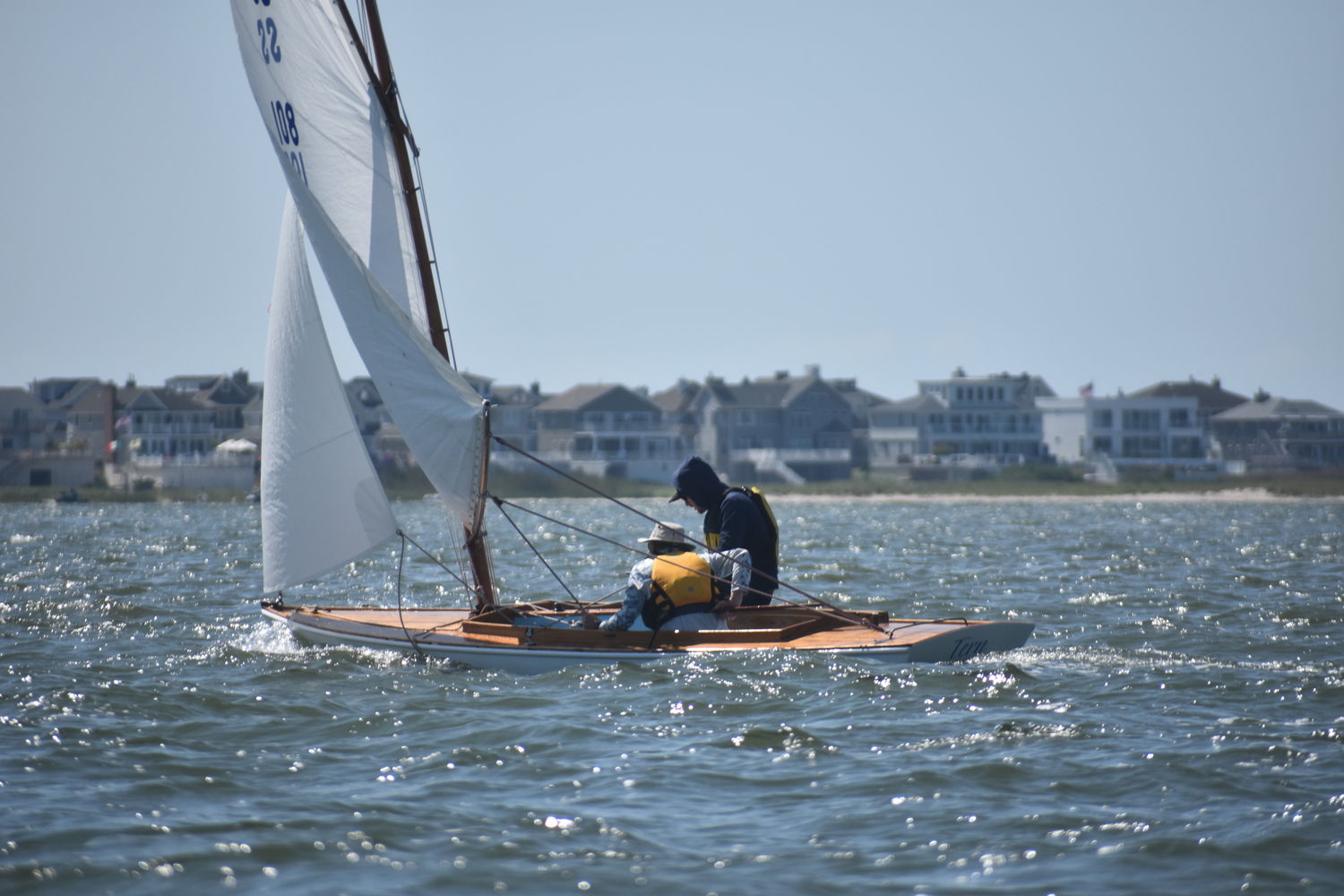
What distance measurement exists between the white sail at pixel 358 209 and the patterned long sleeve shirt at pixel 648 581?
5.87 ft

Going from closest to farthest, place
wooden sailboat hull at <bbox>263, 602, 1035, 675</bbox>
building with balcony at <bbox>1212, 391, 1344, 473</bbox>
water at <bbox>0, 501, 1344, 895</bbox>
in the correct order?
water at <bbox>0, 501, 1344, 895</bbox> < wooden sailboat hull at <bbox>263, 602, 1035, 675</bbox> < building with balcony at <bbox>1212, 391, 1344, 473</bbox>

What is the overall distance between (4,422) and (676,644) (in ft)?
326

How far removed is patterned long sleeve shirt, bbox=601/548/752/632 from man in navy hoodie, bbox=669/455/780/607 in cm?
12

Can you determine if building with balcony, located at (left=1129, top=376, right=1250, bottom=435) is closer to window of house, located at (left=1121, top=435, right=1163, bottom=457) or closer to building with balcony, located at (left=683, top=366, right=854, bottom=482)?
window of house, located at (left=1121, top=435, right=1163, bottom=457)

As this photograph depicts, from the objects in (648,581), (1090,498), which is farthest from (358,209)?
(1090,498)

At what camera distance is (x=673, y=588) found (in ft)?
36.3

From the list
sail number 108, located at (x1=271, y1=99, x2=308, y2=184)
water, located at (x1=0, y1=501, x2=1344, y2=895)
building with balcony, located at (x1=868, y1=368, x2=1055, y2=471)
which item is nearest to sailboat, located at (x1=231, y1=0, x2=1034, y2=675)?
sail number 108, located at (x1=271, y1=99, x2=308, y2=184)

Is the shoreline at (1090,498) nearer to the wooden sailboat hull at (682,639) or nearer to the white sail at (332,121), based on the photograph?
the wooden sailboat hull at (682,639)

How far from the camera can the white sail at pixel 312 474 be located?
38.2ft

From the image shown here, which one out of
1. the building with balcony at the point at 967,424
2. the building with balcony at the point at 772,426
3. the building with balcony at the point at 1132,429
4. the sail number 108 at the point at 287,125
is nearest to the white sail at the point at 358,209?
the sail number 108 at the point at 287,125

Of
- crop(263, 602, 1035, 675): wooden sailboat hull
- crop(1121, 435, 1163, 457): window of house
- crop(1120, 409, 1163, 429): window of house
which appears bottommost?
crop(263, 602, 1035, 675): wooden sailboat hull

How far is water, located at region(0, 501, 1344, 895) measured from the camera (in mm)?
6086

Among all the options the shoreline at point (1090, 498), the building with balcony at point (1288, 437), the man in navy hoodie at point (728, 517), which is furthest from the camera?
the building with balcony at point (1288, 437)

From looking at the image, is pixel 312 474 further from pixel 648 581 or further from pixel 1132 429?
pixel 1132 429
